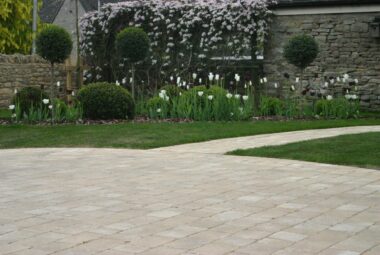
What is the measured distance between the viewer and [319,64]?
54.2ft

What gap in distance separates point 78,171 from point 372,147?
4466 millimetres

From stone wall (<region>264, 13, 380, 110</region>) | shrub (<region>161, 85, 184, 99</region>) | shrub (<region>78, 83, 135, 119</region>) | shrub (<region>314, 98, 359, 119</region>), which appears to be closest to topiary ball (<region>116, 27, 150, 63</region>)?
shrub (<region>161, 85, 184, 99</region>)

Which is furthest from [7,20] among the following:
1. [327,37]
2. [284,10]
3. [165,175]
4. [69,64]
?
[165,175]

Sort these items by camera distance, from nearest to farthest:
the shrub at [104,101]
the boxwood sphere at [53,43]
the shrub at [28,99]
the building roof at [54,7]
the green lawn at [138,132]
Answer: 1. the green lawn at [138,132]
2. the boxwood sphere at [53,43]
3. the shrub at [104,101]
4. the shrub at [28,99]
5. the building roof at [54,7]

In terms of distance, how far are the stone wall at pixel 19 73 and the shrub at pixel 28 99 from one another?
288cm

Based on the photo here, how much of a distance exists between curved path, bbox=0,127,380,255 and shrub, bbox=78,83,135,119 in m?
4.23

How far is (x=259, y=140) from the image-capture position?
34.2ft

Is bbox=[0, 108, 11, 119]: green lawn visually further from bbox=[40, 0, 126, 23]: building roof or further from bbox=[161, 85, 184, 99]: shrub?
bbox=[40, 0, 126, 23]: building roof

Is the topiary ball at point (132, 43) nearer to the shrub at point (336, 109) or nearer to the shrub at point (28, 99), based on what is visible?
the shrub at point (28, 99)

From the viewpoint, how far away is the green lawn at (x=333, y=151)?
27.2 feet

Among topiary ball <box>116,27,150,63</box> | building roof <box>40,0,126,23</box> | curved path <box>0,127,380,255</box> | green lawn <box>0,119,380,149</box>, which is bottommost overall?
curved path <box>0,127,380,255</box>

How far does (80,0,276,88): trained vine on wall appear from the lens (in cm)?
1700

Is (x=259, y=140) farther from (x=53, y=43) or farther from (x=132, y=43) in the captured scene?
(x=132, y=43)

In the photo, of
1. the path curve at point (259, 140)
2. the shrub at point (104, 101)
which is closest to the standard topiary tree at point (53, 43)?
the shrub at point (104, 101)
